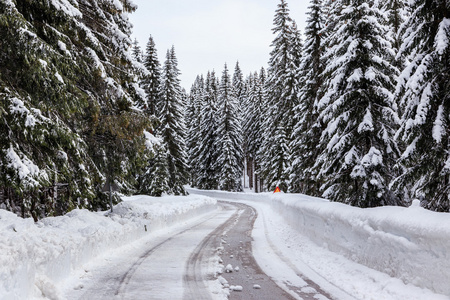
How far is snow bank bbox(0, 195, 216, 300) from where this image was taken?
4.56 metres

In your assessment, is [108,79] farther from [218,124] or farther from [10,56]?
[218,124]

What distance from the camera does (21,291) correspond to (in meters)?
4.63

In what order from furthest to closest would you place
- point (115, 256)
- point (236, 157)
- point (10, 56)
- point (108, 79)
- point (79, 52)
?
point (236, 157)
point (108, 79)
point (79, 52)
point (115, 256)
point (10, 56)

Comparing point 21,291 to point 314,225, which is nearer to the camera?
point 21,291

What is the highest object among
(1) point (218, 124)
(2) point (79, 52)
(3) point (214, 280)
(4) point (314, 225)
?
(1) point (218, 124)

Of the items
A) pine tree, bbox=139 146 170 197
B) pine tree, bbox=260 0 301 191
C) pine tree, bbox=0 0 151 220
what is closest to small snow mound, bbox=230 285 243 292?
pine tree, bbox=0 0 151 220

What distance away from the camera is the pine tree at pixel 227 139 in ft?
148

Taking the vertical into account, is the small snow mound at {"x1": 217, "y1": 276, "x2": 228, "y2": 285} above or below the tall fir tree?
below

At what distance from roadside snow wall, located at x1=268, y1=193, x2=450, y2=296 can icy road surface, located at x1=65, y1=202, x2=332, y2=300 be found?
1.31 m

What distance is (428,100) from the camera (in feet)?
27.3

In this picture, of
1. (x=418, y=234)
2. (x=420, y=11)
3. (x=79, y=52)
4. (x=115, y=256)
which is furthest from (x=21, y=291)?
(x=420, y=11)

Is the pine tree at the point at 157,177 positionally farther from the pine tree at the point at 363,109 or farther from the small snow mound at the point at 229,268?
the small snow mound at the point at 229,268

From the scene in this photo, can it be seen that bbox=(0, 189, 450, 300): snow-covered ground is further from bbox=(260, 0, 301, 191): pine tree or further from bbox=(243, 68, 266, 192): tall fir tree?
bbox=(243, 68, 266, 192): tall fir tree

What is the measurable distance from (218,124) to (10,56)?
4003 cm
